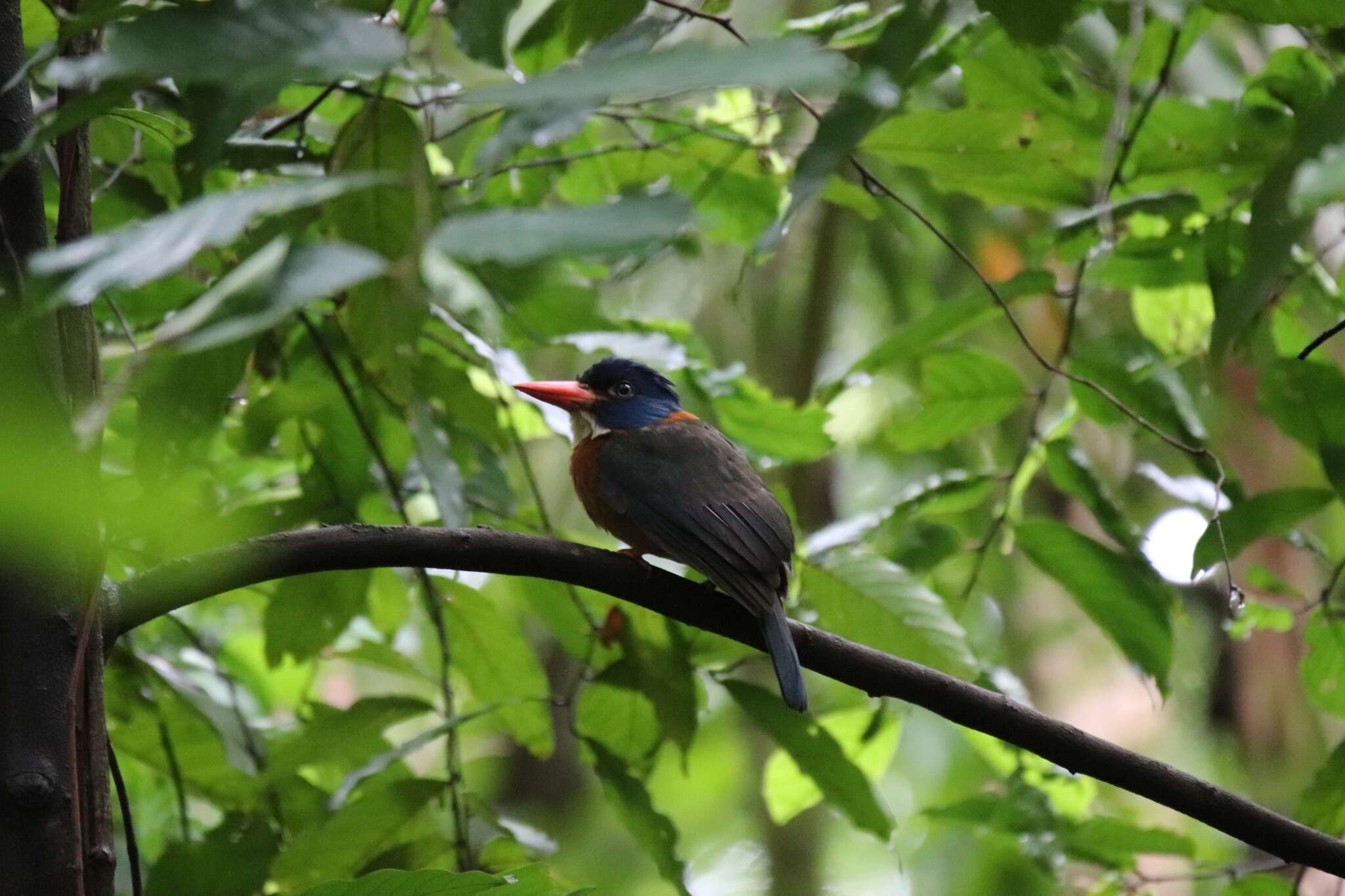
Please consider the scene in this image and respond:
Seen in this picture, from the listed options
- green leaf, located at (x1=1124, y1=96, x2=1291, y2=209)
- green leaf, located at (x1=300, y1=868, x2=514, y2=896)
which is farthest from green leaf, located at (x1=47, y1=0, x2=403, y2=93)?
green leaf, located at (x1=1124, y1=96, x2=1291, y2=209)

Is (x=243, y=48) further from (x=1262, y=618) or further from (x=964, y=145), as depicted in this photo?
(x=1262, y=618)

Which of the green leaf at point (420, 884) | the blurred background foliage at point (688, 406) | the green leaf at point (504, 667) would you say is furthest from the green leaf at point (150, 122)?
the green leaf at point (504, 667)

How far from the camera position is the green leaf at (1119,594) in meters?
2.41

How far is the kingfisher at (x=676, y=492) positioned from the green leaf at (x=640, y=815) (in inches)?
12.1

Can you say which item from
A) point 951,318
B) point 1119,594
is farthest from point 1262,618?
point 951,318

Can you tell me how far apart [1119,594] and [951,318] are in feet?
2.11

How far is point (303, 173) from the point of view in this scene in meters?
2.42

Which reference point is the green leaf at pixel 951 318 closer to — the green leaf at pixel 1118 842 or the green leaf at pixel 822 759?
the green leaf at pixel 822 759

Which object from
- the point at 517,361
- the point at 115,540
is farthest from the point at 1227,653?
the point at 115,540

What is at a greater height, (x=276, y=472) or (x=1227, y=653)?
(x=276, y=472)

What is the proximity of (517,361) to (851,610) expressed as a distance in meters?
0.84

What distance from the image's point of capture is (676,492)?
107 inches

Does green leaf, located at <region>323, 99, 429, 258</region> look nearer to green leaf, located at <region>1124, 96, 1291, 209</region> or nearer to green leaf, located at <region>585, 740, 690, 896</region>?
green leaf, located at <region>585, 740, 690, 896</region>

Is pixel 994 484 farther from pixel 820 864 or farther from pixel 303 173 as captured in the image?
pixel 820 864
